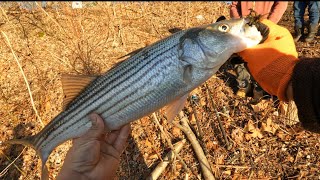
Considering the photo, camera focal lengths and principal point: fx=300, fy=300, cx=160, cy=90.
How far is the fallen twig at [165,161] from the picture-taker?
4.69m

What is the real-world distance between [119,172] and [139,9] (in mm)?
5505

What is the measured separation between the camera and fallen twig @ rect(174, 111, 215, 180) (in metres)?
4.68

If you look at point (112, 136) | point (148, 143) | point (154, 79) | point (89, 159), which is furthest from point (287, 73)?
point (148, 143)

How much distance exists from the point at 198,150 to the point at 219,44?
2.85 metres

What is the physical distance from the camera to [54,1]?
8.02 m

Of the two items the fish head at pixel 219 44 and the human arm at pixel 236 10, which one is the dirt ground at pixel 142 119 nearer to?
the human arm at pixel 236 10

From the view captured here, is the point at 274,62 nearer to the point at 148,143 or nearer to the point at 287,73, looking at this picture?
the point at 287,73

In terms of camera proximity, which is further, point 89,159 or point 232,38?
point 89,159

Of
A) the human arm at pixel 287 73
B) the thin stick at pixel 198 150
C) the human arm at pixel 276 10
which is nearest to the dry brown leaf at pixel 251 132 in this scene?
the thin stick at pixel 198 150

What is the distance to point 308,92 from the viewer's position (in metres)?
2.51

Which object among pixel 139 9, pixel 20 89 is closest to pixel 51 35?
pixel 20 89

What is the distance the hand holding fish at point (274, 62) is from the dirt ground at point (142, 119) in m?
2.03

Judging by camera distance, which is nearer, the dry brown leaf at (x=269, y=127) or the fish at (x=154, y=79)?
the fish at (x=154, y=79)

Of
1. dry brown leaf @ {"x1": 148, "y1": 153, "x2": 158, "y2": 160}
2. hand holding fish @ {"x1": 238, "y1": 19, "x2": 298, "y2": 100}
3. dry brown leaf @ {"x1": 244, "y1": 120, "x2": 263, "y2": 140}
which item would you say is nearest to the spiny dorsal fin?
hand holding fish @ {"x1": 238, "y1": 19, "x2": 298, "y2": 100}
